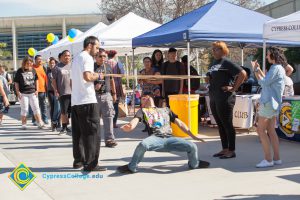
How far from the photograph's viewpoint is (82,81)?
234 inches

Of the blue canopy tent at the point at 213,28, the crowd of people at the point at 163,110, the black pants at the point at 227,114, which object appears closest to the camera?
the crowd of people at the point at 163,110

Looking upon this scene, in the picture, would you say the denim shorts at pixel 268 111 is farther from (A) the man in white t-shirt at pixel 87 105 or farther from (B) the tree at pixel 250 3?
(B) the tree at pixel 250 3

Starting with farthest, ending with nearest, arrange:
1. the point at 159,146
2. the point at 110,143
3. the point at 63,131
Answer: the point at 63,131 → the point at 110,143 → the point at 159,146

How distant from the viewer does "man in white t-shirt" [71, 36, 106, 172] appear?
591cm

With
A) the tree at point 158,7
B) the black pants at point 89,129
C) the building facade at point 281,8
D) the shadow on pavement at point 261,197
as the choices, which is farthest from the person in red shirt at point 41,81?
the building facade at point 281,8

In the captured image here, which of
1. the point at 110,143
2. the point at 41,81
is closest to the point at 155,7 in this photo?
the point at 41,81

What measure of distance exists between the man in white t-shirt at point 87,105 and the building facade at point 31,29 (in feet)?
147

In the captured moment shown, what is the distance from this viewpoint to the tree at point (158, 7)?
26.7 meters

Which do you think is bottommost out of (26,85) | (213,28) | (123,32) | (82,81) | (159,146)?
(159,146)

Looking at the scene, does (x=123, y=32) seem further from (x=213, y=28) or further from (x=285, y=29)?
(x=285, y=29)

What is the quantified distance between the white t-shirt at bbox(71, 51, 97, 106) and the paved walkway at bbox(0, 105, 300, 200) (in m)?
1.02

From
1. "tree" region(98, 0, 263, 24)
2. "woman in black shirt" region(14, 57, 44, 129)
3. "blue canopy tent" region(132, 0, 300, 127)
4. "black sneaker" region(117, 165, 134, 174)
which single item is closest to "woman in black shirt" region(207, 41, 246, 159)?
"black sneaker" region(117, 165, 134, 174)

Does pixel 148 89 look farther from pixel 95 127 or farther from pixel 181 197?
pixel 181 197

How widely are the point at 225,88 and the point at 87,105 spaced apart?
2116mm
